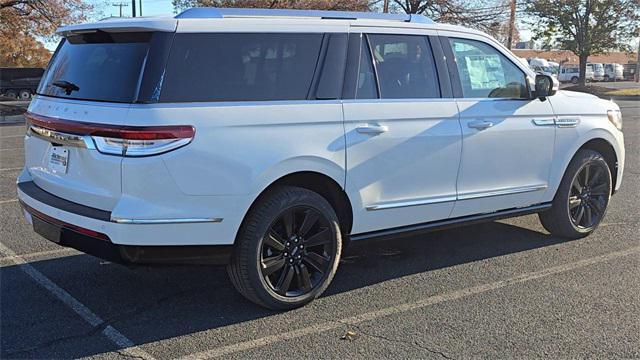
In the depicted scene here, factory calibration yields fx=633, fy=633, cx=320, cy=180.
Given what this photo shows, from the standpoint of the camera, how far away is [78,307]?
4.19 meters

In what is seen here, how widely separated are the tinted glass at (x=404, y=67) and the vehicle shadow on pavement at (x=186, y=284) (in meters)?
1.17

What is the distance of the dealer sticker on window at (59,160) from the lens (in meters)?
3.91

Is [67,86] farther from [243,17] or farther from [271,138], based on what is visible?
[271,138]

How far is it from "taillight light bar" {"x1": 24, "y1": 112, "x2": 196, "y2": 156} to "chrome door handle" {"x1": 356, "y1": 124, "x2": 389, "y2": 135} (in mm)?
1219

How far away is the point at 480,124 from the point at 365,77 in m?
1.10

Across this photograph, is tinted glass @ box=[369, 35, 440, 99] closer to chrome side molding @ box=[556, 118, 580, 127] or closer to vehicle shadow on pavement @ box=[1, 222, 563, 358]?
vehicle shadow on pavement @ box=[1, 222, 563, 358]

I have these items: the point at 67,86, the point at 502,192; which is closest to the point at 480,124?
the point at 502,192

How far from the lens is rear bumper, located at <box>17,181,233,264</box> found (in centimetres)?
361

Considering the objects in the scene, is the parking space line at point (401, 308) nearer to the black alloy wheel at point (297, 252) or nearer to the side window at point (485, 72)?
the black alloy wheel at point (297, 252)

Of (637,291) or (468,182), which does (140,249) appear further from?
(637,291)

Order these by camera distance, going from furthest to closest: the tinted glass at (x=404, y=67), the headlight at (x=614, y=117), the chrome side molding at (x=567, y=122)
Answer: the headlight at (x=614, y=117), the chrome side molding at (x=567, y=122), the tinted glass at (x=404, y=67)

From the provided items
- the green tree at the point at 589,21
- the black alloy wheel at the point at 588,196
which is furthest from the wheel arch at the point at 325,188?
the green tree at the point at 589,21

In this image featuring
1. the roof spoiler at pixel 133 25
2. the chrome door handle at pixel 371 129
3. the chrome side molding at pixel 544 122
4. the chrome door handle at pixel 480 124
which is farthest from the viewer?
the chrome side molding at pixel 544 122

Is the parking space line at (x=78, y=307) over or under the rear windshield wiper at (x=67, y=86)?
under
